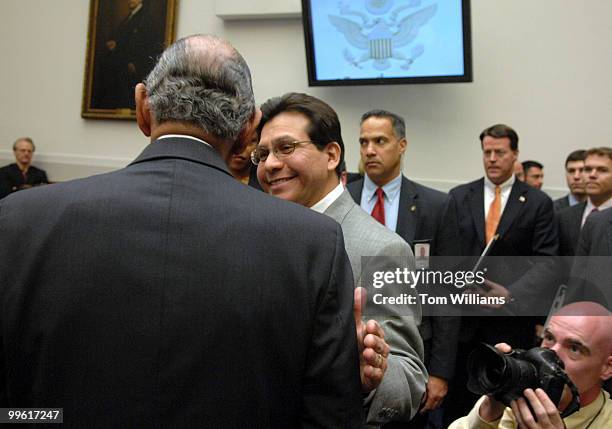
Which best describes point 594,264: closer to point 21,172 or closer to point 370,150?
point 370,150

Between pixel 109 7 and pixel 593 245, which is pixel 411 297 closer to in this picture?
pixel 593 245

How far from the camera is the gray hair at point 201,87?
1.44m

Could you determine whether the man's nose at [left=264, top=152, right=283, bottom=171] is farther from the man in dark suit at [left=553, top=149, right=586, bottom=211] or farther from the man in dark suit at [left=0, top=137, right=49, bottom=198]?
→ the man in dark suit at [left=0, top=137, right=49, bottom=198]

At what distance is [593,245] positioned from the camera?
3445 mm

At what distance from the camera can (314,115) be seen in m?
2.31

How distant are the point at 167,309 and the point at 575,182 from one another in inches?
189

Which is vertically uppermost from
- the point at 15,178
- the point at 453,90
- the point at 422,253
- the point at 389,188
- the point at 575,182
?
the point at 453,90

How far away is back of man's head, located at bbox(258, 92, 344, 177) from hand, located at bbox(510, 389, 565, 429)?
90cm

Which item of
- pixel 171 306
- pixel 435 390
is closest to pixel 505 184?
pixel 435 390

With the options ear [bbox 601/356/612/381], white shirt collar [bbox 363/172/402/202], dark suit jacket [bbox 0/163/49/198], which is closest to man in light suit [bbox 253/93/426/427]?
ear [bbox 601/356/612/381]

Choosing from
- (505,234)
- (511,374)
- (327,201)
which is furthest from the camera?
(505,234)

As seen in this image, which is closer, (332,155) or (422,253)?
(332,155)

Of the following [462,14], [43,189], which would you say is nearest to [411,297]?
[43,189]

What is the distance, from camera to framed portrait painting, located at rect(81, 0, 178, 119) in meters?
7.84
